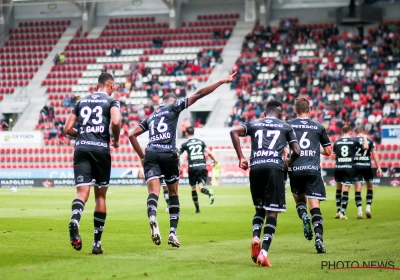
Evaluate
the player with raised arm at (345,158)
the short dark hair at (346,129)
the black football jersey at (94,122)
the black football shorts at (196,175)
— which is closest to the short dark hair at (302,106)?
the black football jersey at (94,122)

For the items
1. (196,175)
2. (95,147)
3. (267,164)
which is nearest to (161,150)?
(95,147)

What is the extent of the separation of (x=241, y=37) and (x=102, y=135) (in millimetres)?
43238

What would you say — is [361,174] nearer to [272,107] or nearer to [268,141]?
[272,107]

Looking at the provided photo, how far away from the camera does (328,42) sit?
50.1 metres

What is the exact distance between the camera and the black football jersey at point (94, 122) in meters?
11.3

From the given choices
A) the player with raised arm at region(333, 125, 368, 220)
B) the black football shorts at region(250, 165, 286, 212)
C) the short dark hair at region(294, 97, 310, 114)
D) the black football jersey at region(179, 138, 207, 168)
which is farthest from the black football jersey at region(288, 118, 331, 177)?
the black football jersey at region(179, 138, 207, 168)

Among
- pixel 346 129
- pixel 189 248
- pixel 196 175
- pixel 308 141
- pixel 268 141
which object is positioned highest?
pixel 268 141

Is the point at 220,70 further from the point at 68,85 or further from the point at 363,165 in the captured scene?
the point at 363,165

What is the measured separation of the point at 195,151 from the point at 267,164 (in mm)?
11601

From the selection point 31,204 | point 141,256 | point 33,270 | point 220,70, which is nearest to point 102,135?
point 141,256

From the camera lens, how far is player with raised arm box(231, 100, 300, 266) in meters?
10.5

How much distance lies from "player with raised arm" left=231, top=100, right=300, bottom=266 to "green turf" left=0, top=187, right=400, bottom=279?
702 millimetres

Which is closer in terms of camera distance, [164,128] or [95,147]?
[95,147]

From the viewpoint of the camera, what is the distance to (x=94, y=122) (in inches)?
447
